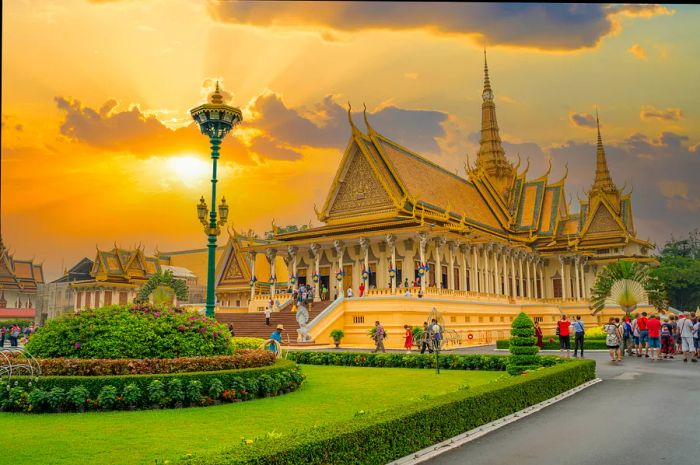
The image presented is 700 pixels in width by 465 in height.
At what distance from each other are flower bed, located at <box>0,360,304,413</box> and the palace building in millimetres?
17180

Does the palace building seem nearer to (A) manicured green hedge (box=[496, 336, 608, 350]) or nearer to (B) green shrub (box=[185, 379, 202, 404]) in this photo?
(A) manicured green hedge (box=[496, 336, 608, 350])

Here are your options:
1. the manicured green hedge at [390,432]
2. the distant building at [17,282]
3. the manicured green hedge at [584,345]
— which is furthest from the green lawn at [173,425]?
the distant building at [17,282]

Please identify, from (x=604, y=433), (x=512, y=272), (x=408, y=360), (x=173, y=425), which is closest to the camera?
(x=604, y=433)

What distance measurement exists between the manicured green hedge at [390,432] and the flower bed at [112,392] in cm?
438

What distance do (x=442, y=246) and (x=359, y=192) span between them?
650 cm

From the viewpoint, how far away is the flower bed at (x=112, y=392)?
995cm

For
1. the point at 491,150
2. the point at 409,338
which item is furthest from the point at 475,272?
the point at 491,150

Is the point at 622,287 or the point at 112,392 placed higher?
the point at 622,287

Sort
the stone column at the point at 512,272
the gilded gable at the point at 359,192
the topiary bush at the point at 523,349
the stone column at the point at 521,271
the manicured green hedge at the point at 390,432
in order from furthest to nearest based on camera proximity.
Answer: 1. the stone column at the point at 521,271
2. the stone column at the point at 512,272
3. the gilded gable at the point at 359,192
4. the topiary bush at the point at 523,349
5. the manicured green hedge at the point at 390,432

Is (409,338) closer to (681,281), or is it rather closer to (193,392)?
(193,392)

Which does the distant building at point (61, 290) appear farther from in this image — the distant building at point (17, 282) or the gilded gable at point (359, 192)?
the gilded gable at point (359, 192)

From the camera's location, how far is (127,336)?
11.5 meters

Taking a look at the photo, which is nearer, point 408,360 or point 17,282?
point 408,360

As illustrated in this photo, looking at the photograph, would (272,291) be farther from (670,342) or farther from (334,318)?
(670,342)
